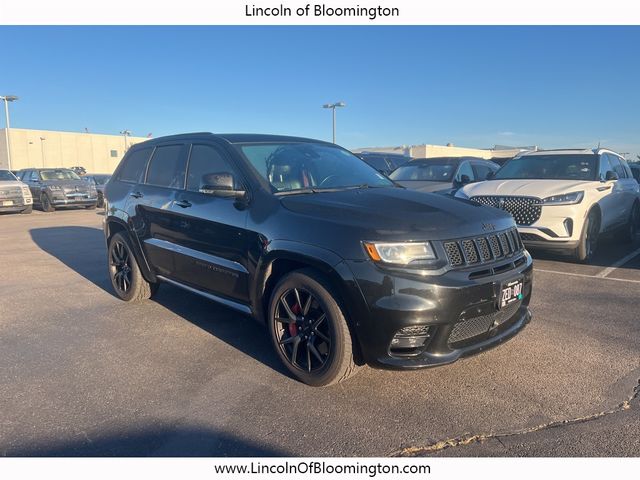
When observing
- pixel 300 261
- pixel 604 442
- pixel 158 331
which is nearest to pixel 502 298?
pixel 604 442

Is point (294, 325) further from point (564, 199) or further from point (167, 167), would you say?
point (564, 199)

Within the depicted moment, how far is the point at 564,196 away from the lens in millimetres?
6922

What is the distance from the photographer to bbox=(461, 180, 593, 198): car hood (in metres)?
7.02

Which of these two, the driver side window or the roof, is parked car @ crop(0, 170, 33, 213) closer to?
the driver side window

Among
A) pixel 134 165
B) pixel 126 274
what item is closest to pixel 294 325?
pixel 126 274

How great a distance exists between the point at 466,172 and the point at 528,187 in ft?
12.0

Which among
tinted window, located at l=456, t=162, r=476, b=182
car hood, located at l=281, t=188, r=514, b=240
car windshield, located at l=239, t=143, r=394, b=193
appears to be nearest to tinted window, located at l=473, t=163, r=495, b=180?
tinted window, located at l=456, t=162, r=476, b=182

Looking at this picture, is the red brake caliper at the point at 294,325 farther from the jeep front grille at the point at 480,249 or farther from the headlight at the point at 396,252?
the jeep front grille at the point at 480,249

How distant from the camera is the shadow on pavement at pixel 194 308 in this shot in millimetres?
4203

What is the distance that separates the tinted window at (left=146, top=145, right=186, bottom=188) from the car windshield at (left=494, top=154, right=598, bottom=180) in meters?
5.62

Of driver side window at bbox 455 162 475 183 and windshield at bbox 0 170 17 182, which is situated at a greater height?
windshield at bbox 0 170 17 182

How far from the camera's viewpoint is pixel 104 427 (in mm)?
2957

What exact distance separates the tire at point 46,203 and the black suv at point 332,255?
50.6 feet
